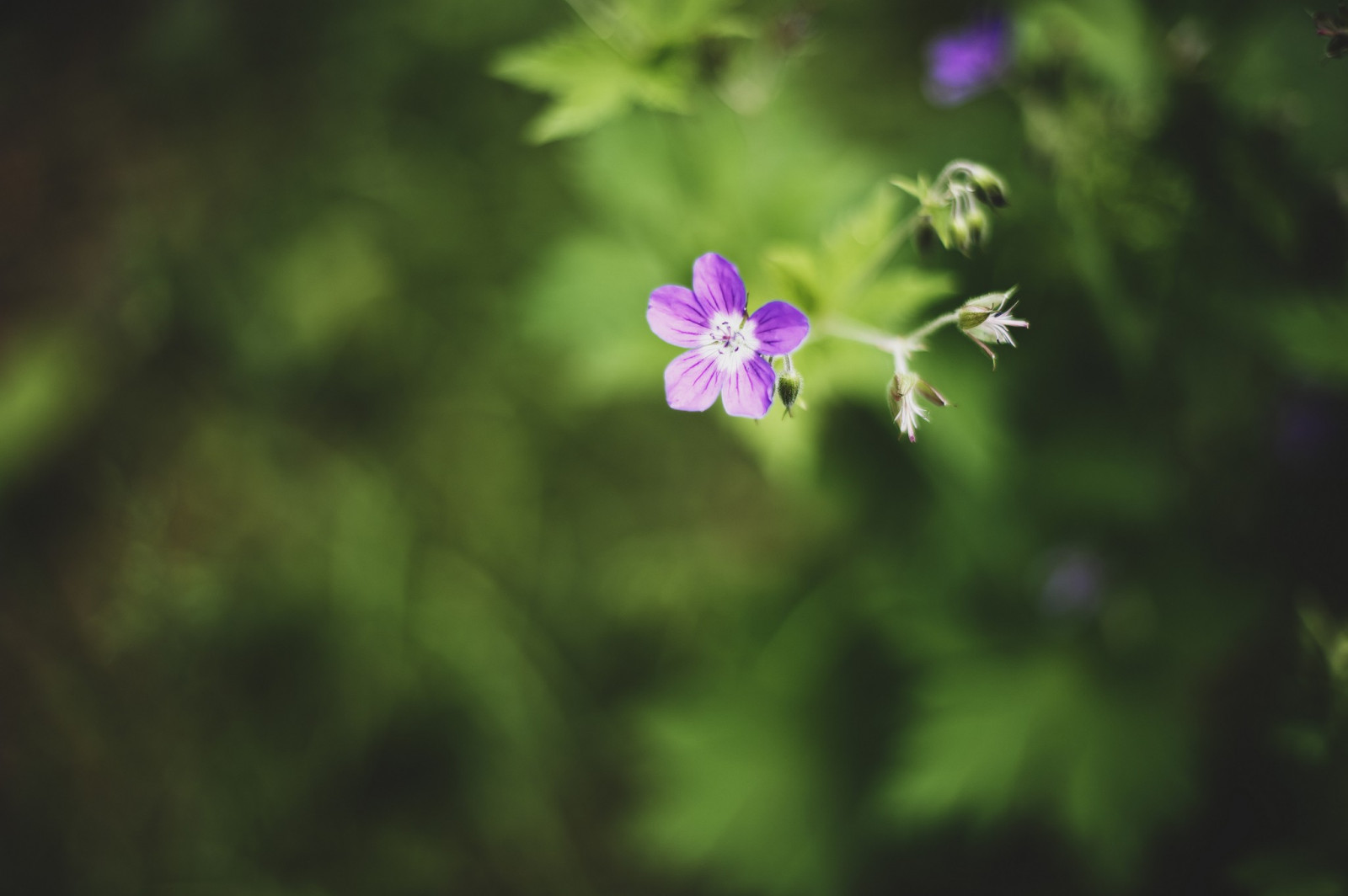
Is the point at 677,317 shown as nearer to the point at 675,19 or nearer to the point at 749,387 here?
the point at 749,387

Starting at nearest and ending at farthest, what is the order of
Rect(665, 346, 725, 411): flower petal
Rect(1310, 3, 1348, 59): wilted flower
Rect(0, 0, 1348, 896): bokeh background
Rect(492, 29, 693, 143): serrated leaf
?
Rect(665, 346, 725, 411): flower petal, Rect(1310, 3, 1348, 59): wilted flower, Rect(492, 29, 693, 143): serrated leaf, Rect(0, 0, 1348, 896): bokeh background

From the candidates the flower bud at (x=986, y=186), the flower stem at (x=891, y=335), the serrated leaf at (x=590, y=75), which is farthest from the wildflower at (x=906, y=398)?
the serrated leaf at (x=590, y=75)

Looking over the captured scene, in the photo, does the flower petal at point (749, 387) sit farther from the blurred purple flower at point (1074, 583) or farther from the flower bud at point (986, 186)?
the blurred purple flower at point (1074, 583)

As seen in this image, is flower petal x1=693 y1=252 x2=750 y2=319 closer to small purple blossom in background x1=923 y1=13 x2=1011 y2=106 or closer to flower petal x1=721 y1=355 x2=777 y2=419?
flower petal x1=721 y1=355 x2=777 y2=419

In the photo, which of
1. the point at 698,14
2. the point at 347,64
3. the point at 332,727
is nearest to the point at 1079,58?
the point at 698,14

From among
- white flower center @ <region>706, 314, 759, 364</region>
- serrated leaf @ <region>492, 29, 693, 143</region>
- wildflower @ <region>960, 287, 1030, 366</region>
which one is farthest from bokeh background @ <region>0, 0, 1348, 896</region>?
wildflower @ <region>960, 287, 1030, 366</region>
